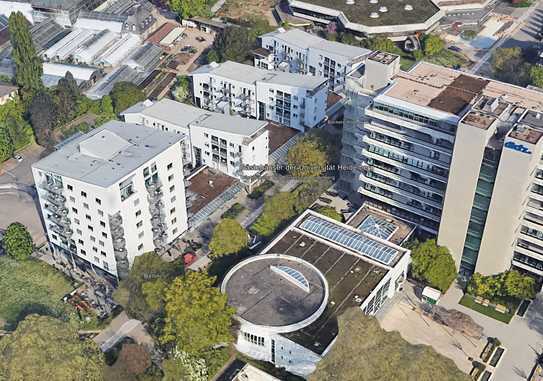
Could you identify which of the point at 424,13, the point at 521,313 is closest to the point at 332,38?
the point at 424,13

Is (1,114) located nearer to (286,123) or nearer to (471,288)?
(286,123)

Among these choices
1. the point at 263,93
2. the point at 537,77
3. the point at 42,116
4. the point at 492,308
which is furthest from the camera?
the point at 537,77

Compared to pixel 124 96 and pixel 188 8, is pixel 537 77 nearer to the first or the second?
pixel 124 96

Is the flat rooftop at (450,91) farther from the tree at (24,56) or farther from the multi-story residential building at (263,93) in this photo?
the tree at (24,56)

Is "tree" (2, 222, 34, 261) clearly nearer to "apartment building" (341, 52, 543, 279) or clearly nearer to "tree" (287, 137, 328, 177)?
"tree" (287, 137, 328, 177)

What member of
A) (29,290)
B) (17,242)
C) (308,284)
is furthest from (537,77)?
(29,290)

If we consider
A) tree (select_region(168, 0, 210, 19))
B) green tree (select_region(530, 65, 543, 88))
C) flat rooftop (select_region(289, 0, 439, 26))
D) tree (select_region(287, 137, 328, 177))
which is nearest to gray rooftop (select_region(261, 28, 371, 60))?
flat rooftop (select_region(289, 0, 439, 26))
